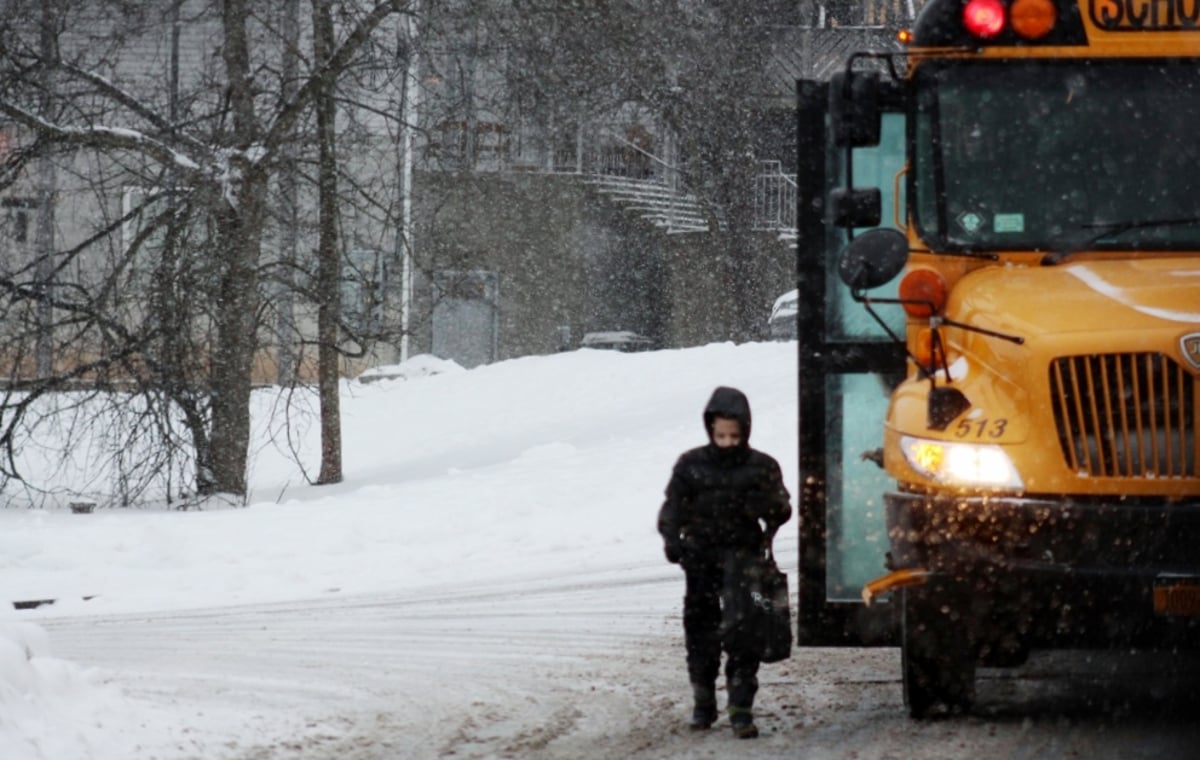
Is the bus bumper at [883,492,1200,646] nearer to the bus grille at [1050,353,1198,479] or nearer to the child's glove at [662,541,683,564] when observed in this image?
the bus grille at [1050,353,1198,479]

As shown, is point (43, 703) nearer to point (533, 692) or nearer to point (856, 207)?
point (533, 692)

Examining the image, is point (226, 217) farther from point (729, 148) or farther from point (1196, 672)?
point (729, 148)

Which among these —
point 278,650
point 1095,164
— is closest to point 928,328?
point 1095,164

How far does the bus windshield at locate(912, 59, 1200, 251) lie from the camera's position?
24.8 feet

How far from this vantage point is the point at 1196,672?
8.81 metres

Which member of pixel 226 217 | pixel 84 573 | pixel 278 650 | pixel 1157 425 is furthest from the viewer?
pixel 226 217

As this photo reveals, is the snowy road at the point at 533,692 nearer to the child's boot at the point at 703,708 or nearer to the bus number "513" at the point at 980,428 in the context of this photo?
the child's boot at the point at 703,708

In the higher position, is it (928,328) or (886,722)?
(928,328)

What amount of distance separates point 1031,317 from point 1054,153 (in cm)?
120

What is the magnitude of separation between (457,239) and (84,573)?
20.8m

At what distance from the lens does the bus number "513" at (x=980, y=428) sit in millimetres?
6488

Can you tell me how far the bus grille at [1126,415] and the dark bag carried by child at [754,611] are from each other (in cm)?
141

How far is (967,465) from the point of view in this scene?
21.3ft

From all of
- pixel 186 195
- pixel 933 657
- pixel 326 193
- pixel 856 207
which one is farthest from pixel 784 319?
pixel 933 657
